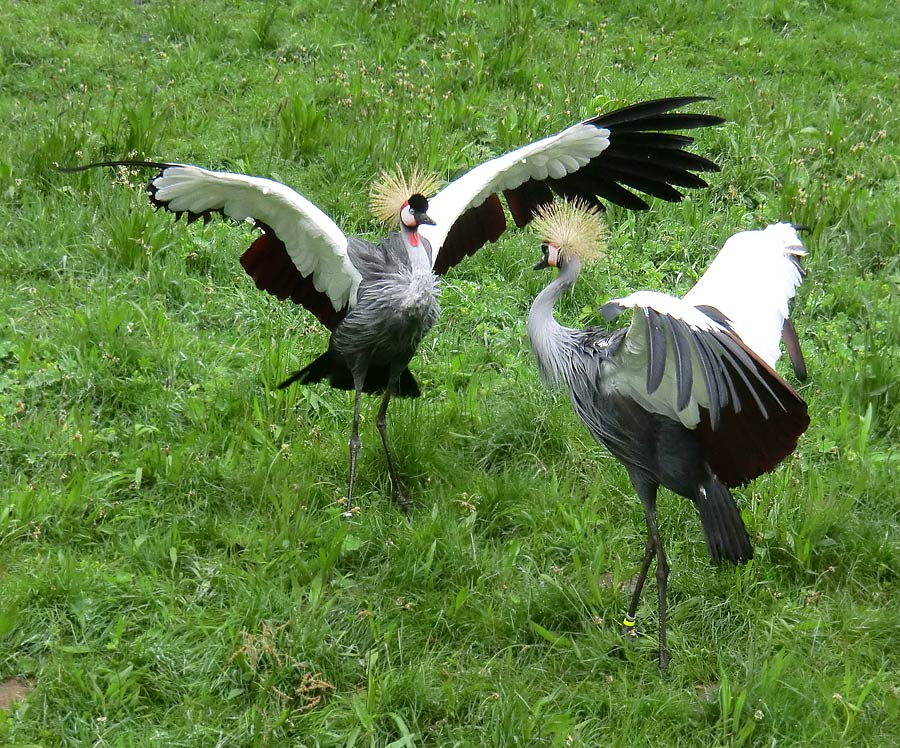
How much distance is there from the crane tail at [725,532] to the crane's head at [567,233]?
105 centimetres

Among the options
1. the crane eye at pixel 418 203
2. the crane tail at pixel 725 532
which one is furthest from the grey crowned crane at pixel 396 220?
the crane tail at pixel 725 532

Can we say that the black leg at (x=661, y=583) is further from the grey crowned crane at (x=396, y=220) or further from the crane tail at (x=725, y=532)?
the grey crowned crane at (x=396, y=220)

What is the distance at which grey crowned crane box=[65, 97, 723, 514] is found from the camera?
157 inches

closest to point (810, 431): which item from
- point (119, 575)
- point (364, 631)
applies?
point (364, 631)

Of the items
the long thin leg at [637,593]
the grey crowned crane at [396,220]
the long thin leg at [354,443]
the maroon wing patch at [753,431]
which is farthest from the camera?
the long thin leg at [354,443]

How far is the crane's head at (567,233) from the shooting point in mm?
3816

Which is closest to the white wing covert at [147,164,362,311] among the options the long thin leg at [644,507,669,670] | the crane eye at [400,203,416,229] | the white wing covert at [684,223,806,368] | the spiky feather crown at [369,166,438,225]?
the crane eye at [400,203,416,229]

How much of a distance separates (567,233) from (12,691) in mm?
2458

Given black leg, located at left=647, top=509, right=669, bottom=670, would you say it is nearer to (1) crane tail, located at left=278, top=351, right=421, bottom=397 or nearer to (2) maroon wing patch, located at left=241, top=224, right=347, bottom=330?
(1) crane tail, located at left=278, top=351, right=421, bottom=397

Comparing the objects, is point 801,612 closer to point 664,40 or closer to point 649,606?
point 649,606

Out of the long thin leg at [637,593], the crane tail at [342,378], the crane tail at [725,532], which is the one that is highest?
the crane tail at [725,532]

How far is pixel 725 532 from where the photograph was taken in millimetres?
3424

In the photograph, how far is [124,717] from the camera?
3.23 m

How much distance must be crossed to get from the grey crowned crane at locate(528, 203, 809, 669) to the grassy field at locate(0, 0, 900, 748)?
0.43 meters
